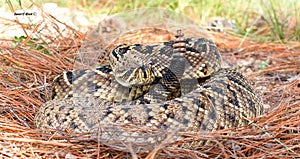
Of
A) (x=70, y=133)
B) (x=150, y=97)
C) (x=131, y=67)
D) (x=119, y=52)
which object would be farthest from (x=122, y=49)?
(x=70, y=133)

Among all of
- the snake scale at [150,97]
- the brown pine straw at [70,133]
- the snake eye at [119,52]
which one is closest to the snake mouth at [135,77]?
the snake scale at [150,97]

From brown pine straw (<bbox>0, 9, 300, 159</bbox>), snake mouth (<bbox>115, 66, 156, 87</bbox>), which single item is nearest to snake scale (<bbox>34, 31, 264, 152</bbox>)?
snake mouth (<bbox>115, 66, 156, 87</bbox>)

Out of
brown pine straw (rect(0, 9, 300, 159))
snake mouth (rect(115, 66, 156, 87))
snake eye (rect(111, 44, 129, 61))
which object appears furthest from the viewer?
snake eye (rect(111, 44, 129, 61))


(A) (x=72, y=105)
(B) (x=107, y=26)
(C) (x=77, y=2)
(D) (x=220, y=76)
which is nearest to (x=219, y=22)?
(B) (x=107, y=26)

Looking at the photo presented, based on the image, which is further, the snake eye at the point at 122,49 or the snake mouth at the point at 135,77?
the snake eye at the point at 122,49

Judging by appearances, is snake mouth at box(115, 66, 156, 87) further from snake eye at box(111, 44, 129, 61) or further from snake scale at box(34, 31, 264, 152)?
snake eye at box(111, 44, 129, 61)

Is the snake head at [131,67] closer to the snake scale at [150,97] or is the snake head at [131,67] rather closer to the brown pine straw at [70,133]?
the snake scale at [150,97]

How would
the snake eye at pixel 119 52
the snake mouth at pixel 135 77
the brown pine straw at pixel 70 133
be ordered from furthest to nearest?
the snake eye at pixel 119 52
the snake mouth at pixel 135 77
the brown pine straw at pixel 70 133
